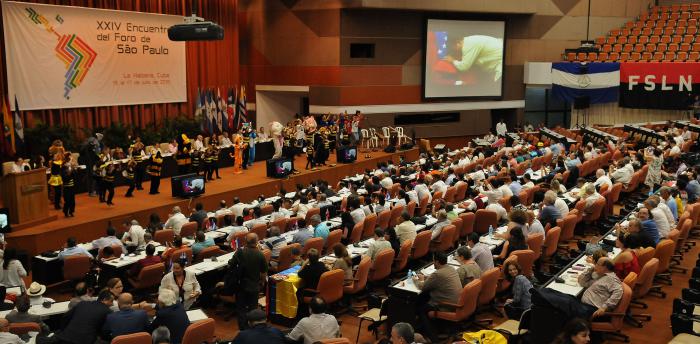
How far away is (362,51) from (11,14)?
12.8 metres

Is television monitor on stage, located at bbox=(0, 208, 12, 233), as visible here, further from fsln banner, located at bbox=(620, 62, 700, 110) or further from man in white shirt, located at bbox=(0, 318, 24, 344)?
fsln banner, located at bbox=(620, 62, 700, 110)

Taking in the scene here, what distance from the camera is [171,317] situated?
7305 millimetres

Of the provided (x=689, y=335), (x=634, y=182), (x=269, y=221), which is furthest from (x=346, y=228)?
(x=634, y=182)

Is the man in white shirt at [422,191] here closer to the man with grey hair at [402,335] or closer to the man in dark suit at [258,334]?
the man in dark suit at [258,334]

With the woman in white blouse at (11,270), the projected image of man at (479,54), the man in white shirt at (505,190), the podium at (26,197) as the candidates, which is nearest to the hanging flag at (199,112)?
the podium at (26,197)

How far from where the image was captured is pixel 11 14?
748 inches

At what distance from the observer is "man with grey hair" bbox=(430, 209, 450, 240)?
1154cm

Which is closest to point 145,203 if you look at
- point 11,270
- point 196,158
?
point 196,158

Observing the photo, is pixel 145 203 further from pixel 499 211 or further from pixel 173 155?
pixel 499 211

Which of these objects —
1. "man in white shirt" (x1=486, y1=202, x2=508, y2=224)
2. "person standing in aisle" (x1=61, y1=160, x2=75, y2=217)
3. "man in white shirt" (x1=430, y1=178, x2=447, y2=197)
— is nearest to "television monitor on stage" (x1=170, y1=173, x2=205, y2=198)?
"person standing in aisle" (x1=61, y1=160, x2=75, y2=217)

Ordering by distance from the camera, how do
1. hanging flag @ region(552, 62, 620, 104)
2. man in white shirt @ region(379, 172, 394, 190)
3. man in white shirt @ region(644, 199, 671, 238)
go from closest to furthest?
man in white shirt @ region(644, 199, 671, 238)
man in white shirt @ region(379, 172, 394, 190)
hanging flag @ region(552, 62, 620, 104)

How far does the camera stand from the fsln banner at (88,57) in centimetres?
1945

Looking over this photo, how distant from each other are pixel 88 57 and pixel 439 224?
14433mm

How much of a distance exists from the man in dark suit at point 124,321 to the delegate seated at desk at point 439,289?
3.24 metres
